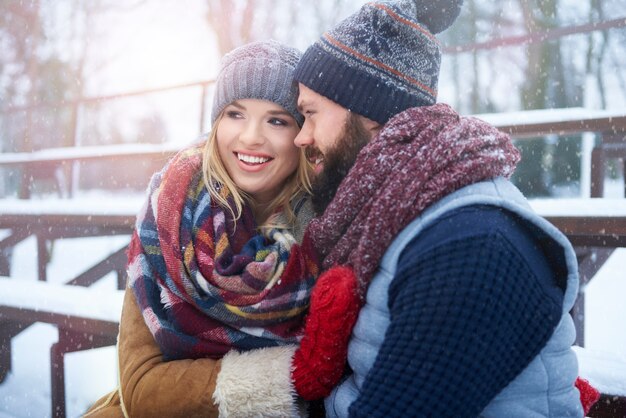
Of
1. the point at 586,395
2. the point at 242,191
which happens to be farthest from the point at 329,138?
the point at 586,395

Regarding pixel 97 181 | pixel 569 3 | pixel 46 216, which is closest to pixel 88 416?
pixel 46 216

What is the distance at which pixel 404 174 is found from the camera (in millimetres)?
1104

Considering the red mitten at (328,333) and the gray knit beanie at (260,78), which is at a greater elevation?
the gray knit beanie at (260,78)

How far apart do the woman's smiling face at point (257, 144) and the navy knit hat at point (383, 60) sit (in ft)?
0.84

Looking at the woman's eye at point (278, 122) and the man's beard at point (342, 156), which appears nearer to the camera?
the man's beard at point (342, 156)

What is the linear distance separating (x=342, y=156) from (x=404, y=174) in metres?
0.43

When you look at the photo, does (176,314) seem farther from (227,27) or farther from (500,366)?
(227,27)

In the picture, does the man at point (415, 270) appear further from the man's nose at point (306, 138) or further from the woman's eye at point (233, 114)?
the woman's eye at point (233, 114)

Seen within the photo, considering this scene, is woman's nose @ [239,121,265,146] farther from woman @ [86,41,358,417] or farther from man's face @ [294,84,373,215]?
man's face @ [294,84,373,215]

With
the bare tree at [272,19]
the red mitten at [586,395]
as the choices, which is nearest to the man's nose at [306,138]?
the red mitten at [586,395]

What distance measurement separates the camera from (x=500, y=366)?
917 millimetres

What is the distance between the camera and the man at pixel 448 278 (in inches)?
35.3

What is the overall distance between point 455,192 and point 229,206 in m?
0.85

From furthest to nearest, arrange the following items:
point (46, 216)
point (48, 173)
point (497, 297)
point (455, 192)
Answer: point (48, 173)
point (46, 216)
point (455, 192)
point (497, 297)
